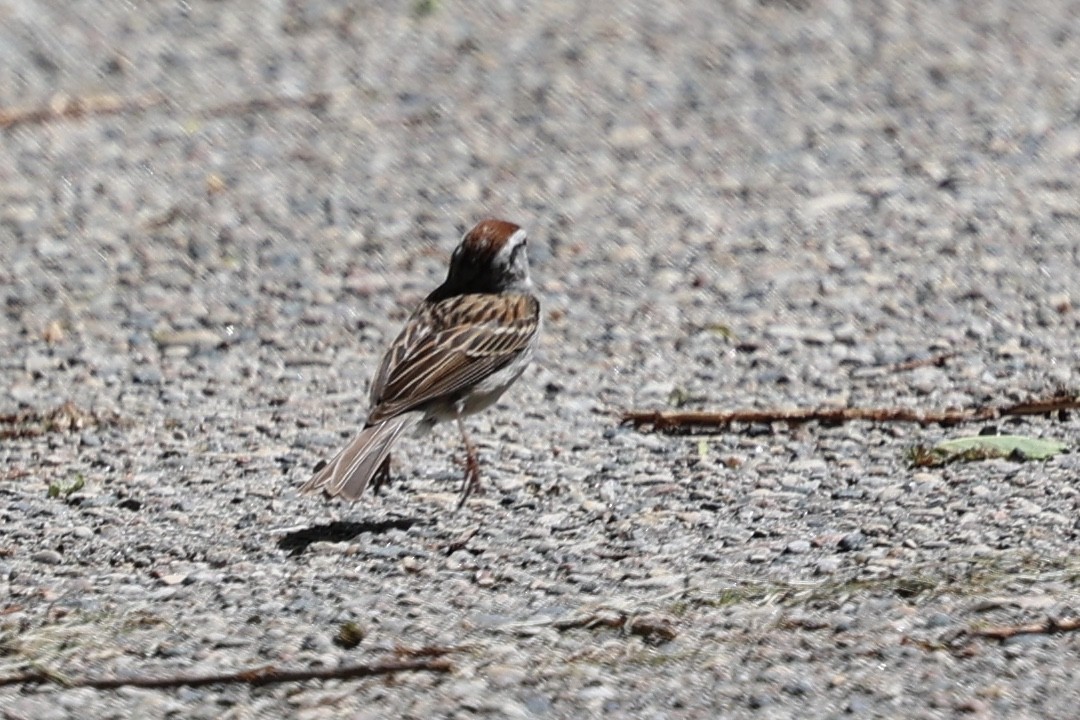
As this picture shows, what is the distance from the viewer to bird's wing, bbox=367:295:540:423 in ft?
23.0

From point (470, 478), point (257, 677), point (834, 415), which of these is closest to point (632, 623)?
point (257, 677)

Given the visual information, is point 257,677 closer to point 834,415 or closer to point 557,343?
point 834,415

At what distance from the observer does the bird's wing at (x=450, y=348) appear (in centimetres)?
701

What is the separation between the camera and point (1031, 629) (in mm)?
5234

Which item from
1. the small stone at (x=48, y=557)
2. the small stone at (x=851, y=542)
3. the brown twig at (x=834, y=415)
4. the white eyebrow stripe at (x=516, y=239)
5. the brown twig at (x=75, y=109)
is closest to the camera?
the small stone at (x=851, y=542)

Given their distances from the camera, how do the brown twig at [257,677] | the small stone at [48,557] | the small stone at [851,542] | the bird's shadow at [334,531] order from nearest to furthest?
the brown twig at [257,677] < the small stone at [851,542] < the small stone at [48,557] < the bird's shadow at [334,531]

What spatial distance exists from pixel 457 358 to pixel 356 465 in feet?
2.54

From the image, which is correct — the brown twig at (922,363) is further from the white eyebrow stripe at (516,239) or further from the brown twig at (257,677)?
the brown twig at (257,677)

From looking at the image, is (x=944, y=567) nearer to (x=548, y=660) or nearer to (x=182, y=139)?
(x=548, y=660)

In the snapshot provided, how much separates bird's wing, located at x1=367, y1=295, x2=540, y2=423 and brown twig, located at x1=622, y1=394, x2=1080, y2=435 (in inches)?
23.8

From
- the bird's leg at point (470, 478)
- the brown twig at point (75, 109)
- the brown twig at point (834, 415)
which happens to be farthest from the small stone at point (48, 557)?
the brown twig at point (75, 109)

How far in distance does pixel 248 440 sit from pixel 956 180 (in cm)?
→ 479

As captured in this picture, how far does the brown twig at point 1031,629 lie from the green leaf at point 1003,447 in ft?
5.66

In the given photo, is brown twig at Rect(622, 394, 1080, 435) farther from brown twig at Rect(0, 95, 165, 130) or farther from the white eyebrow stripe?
brown twig at Rect(0, 95, 165, 130)
